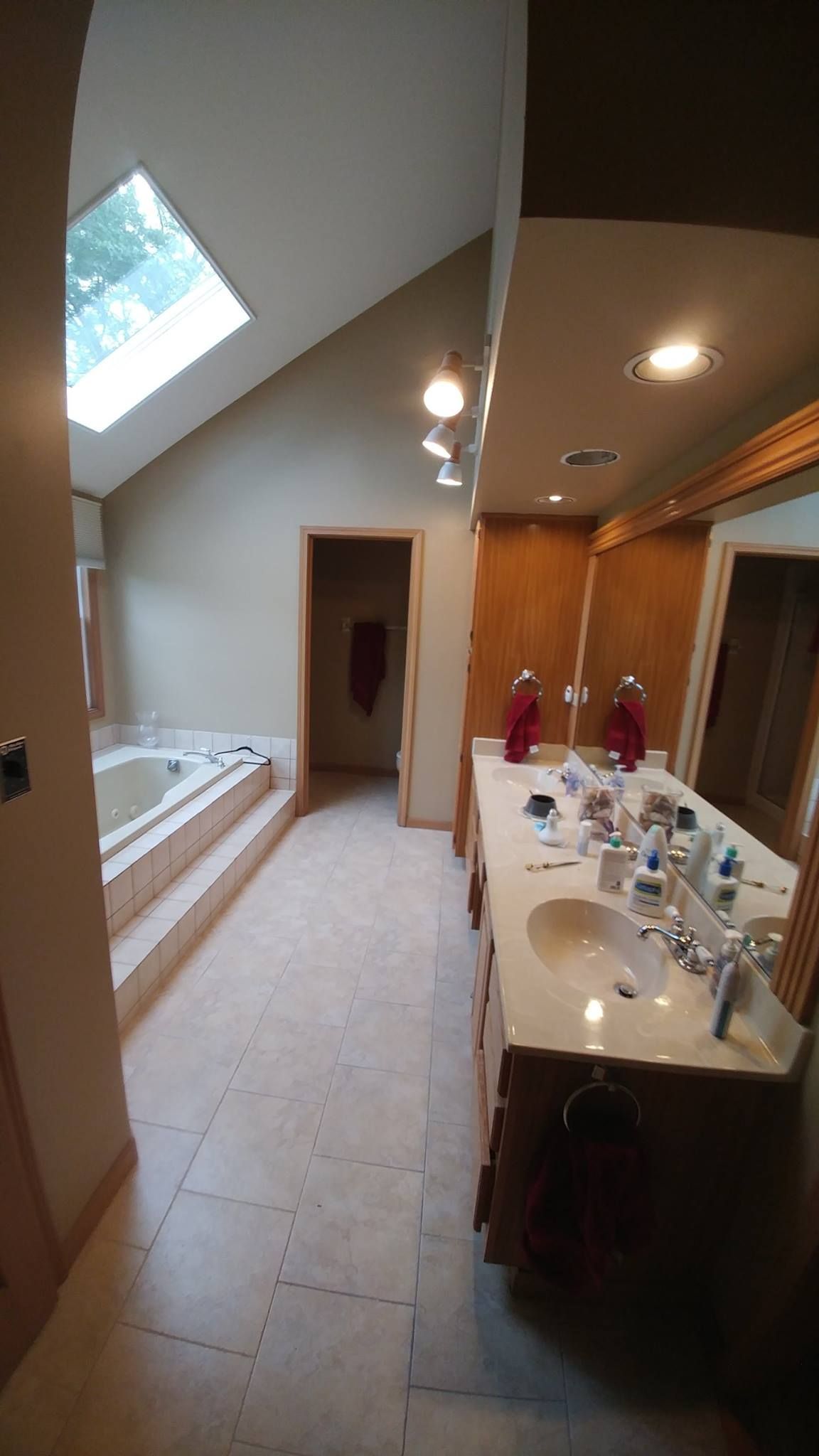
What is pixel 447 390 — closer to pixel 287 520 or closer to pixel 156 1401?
pixel 287 520

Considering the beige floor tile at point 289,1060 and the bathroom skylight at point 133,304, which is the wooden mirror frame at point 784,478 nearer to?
the beige floor tile at point 289,1060

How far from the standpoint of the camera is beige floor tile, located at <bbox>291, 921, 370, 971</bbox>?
7.09 feet

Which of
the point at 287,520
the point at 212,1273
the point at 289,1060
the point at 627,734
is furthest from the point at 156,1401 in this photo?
the point at 287,520

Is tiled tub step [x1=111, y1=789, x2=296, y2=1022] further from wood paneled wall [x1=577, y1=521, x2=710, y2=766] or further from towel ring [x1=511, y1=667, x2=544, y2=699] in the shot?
wood paneled wall [x1=577, y1=521, x2=710, y2=766]

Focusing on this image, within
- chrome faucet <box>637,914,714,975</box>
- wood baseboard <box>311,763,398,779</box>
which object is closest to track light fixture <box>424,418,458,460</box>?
chrome faucet <box>637,914,714,975</box>

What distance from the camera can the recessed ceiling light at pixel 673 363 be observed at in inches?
35.6

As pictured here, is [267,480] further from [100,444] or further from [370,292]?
[370,292]

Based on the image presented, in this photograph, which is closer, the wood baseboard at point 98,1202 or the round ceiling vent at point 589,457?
the wood baseboard at point 98,1202

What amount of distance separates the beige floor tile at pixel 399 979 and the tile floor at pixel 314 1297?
8cm

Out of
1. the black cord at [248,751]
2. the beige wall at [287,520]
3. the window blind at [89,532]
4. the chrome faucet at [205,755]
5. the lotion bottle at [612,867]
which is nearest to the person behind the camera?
the lotion bottle at [612,867]

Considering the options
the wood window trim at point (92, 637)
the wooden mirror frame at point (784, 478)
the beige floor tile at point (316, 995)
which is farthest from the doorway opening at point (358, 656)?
the wooden mirror frame at point (784, 478)

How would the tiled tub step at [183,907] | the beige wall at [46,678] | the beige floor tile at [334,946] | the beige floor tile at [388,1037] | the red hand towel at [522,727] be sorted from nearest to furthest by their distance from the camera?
the beige wall at [46,678]
the beige floor tile at [388,1037]
the tiled tub step at [183,907]
the beige floor tile at [334,946]
the red hand towel at [522,727]

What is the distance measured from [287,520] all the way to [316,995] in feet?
8.70

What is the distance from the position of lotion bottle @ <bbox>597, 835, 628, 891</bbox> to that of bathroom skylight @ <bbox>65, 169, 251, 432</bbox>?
2.59 metres
